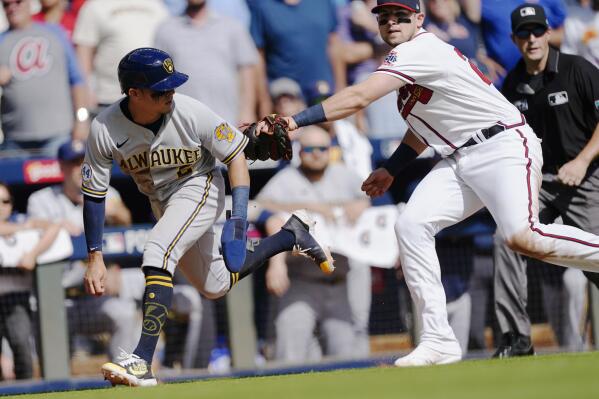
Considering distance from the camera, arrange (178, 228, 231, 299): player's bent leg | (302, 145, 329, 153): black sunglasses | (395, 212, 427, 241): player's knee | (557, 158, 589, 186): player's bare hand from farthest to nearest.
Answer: (302, 145, 329, 153): black sunglasses
(557, 158, 589, 186): player's bare hand
(178, 228, 231, 299): player's bent leg
(395, 212, 427, 241): player's knee

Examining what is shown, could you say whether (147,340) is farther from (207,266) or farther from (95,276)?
(207,266)

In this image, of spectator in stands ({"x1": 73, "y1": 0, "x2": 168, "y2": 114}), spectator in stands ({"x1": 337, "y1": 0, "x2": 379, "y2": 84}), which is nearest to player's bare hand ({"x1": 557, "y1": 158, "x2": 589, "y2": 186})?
spectator in stands ({"x1": 337, "y1": 0, "x2": 379, "y2": 84})

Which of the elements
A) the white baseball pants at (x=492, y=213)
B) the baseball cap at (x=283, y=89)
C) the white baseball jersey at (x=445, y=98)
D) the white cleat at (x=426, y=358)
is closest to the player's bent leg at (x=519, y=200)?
the white baseball pants at (x=492, y=213)

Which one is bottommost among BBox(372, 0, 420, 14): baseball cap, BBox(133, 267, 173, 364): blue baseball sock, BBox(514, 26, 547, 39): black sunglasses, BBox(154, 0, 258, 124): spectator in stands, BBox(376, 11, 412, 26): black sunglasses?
BBox(133, 267, 173, 364): blue baseball sock

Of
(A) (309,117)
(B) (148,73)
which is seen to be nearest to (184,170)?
(B) (148,73)

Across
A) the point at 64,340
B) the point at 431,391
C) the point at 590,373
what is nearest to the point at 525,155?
the point at 590,373

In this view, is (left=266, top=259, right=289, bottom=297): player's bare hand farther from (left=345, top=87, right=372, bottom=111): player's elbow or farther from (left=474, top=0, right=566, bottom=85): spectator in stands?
(left=345, top=87, right=372, bottom=111): player's elbow

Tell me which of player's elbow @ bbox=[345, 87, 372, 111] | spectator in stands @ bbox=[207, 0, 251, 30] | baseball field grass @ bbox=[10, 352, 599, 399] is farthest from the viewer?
spectator in stands @ bbox=[207, 0, 251, 30]
